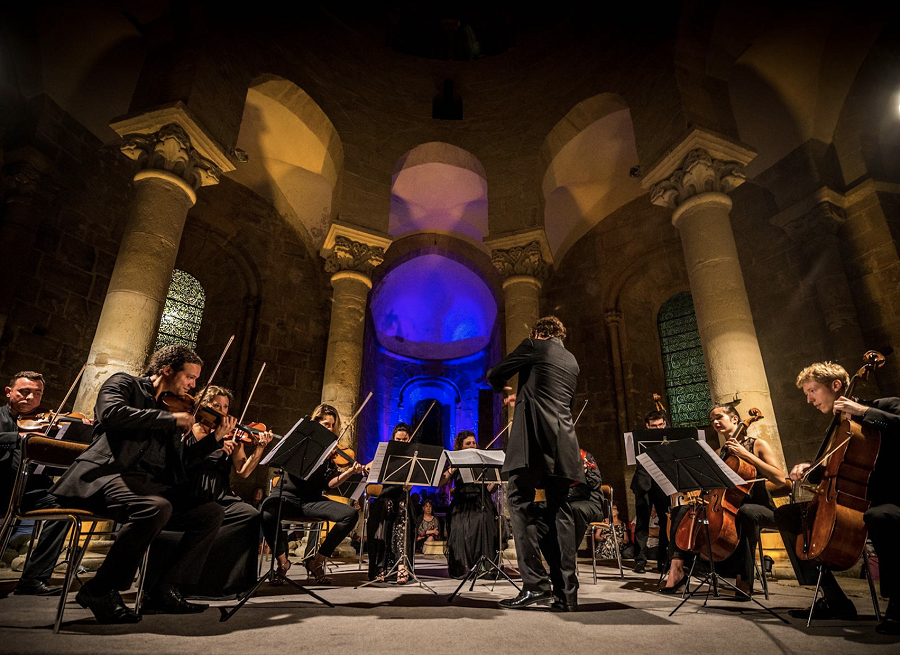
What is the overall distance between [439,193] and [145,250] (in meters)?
7.45

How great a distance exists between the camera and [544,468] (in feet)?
10.3

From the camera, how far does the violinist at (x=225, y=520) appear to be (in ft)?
10.7

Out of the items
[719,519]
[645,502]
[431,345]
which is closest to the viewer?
[719,519]

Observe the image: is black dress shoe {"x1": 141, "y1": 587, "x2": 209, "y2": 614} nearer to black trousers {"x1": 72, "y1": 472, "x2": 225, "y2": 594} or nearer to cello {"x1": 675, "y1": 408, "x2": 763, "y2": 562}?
black trousers {"x1": 72, "y1": 472, "x2": 225, "y2": 594}

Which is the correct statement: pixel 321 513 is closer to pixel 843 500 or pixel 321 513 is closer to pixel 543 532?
pixel 543 532

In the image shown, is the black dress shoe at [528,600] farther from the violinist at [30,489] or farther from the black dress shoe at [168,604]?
the violinist at [30,489]

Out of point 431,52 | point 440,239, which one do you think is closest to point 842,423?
point 440,239

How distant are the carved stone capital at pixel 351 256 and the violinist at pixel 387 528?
501cm

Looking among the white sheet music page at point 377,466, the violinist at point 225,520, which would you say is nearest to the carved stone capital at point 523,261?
the white sheet music page at point 377,466

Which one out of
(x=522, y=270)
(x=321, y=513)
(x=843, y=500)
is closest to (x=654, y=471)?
(x=843, y=500)

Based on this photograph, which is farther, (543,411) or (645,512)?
(645,512)

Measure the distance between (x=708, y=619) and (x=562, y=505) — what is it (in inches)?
37.1

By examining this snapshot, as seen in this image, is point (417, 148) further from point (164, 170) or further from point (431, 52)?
point (164, 170)

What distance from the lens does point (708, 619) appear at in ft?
9.17
